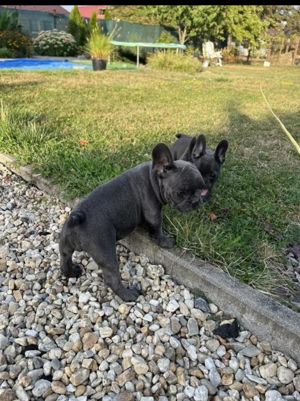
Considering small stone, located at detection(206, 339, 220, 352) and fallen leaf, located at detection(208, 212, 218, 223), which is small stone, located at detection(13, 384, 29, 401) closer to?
small stone, located at detection(206, 339, 220, 352)

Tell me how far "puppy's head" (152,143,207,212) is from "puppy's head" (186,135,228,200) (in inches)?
25.6

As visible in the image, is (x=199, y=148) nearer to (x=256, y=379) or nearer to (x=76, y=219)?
(x=76, y=219)

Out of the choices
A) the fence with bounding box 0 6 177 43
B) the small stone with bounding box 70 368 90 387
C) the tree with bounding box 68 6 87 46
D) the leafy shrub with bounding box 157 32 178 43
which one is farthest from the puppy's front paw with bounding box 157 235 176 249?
the leafy shrub with bounding box 157 32 178 43

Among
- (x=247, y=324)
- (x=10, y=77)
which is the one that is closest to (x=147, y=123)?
(x=247, y=324)

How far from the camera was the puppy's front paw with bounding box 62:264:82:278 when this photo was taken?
275cm

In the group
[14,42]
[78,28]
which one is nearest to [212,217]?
[14,42]

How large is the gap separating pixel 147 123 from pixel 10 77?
7.10 m

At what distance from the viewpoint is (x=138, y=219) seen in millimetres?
2842

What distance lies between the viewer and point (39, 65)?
18.2 metres

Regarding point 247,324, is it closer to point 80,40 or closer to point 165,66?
point 165,66

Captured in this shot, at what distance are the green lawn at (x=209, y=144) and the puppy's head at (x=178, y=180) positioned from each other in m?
0.44

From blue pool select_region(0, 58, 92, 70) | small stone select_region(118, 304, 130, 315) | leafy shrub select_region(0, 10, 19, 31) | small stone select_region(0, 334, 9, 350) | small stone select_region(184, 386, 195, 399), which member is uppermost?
leafy shrub select_region(0, 10, 19, 31)

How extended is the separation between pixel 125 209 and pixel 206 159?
0.99m

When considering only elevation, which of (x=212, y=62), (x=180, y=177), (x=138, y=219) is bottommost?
(x=212, y=62)
